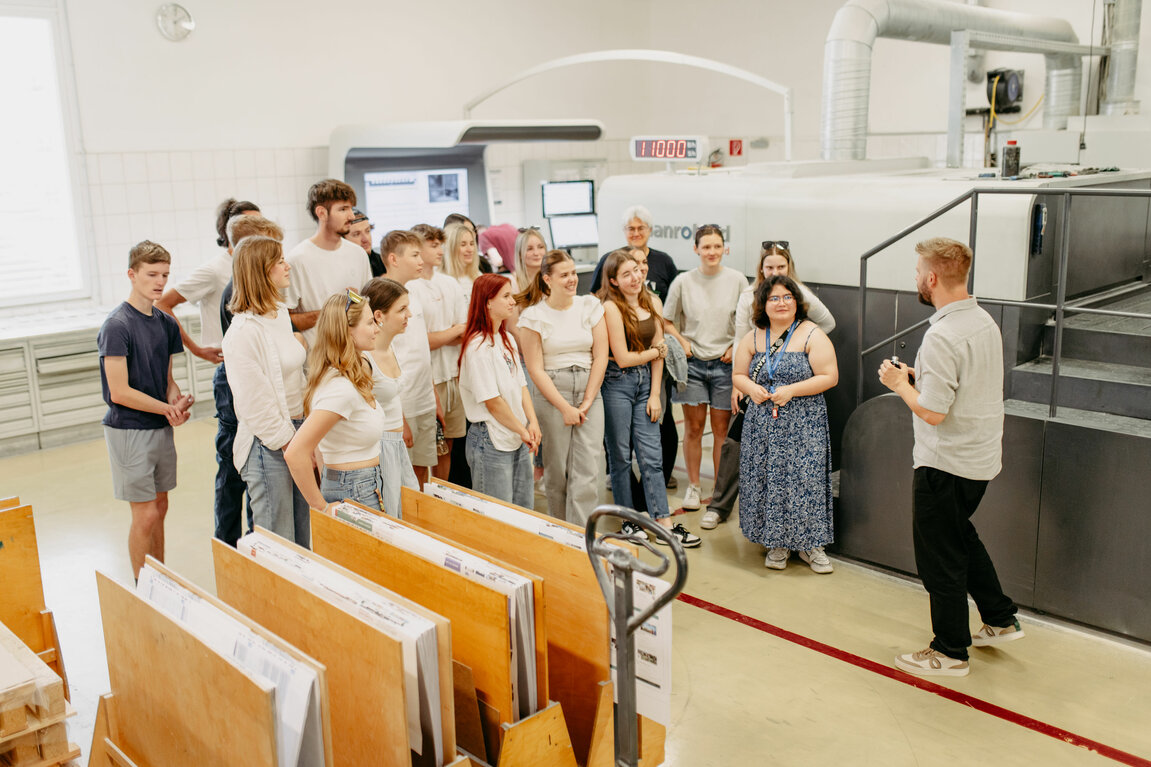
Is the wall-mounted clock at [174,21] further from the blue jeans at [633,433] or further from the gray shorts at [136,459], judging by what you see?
the blue jeans at [633,433]

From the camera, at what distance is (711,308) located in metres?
5.42

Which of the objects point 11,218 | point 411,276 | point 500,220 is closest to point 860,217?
point 411,276

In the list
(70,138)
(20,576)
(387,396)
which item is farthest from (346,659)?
(70,138)

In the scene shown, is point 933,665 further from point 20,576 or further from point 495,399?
point 20,576

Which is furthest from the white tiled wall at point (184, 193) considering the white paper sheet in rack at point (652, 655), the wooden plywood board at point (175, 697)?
the white paper sheet in rack at point (652, 655)

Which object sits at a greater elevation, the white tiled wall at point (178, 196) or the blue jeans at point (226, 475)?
the white tiled wall at point (178, 196)

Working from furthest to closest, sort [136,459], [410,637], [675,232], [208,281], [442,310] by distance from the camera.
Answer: [675,232], [442,310], [208,281], [136,459], [410,637]

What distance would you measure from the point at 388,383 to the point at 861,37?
4.14m

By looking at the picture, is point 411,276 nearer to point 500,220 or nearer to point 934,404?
point 934,404

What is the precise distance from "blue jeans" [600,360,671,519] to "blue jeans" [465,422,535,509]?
0.70 meters

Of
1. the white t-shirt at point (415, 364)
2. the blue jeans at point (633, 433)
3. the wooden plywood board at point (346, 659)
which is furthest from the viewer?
the blue jeans at point (633, 433)

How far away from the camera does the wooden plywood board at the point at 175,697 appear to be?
185 centimetres

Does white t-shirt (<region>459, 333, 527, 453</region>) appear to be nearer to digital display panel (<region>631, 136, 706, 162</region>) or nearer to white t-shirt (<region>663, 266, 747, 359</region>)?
white t-shirt (<region>663, 266, 747, 359</region>)

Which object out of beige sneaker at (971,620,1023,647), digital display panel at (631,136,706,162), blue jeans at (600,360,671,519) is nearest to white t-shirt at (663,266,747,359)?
blue jeans at (600,360,671,519)
